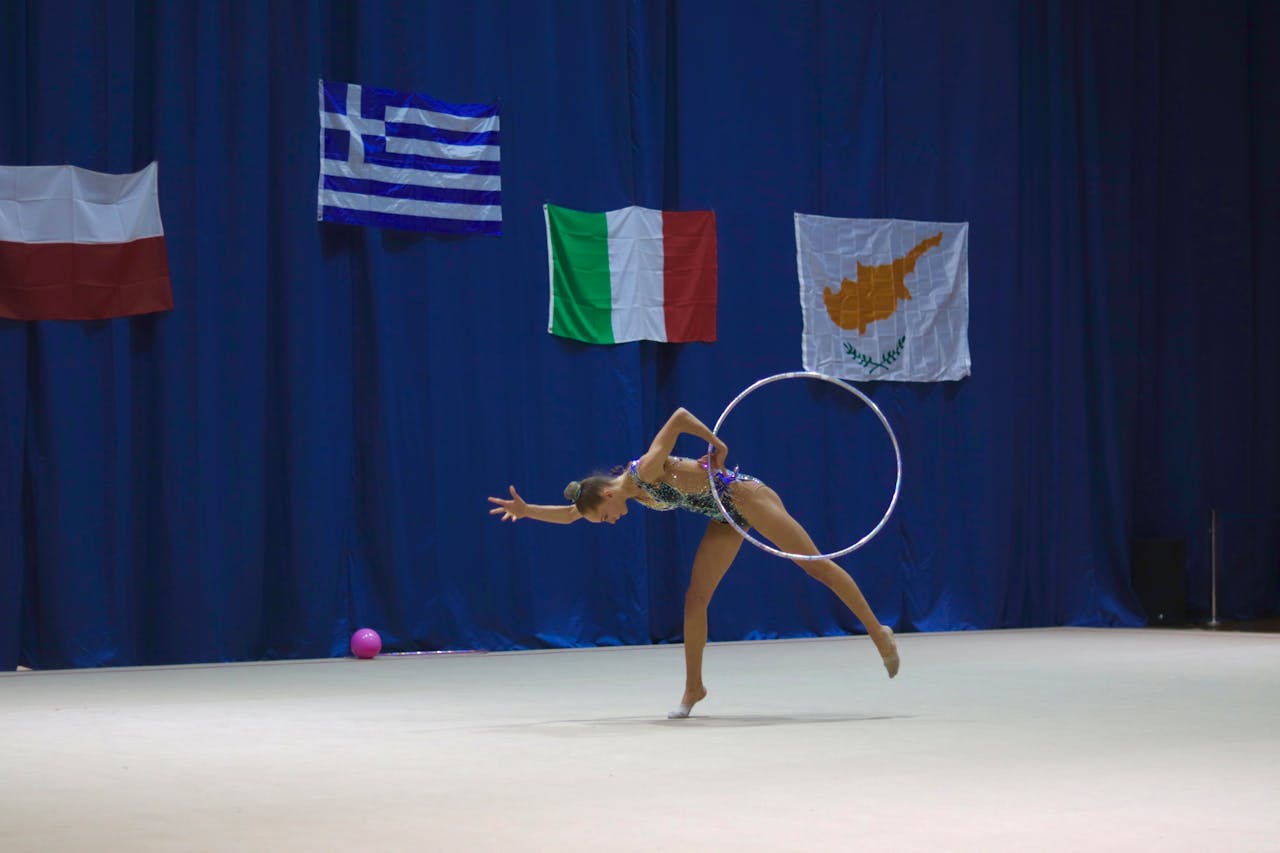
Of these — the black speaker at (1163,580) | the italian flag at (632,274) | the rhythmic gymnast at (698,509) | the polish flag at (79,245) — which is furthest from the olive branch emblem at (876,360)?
the rhythmic gymnast at (698,509)

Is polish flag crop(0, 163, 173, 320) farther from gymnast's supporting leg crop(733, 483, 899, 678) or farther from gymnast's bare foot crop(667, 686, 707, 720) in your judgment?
gymnast's bare foot crop(667, 686, 707, 720)

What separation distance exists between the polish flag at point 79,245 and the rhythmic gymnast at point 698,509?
12.0 ft

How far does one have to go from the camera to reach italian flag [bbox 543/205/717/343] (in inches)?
417

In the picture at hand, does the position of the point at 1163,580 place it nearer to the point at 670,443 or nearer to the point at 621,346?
the point at 621,346

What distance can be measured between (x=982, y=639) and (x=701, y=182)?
12.1 feet

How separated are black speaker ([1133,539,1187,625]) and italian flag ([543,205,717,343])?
13.5 feet

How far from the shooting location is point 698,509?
6652 mm

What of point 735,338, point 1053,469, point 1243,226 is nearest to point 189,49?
point 735,338

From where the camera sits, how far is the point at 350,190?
9.80 m

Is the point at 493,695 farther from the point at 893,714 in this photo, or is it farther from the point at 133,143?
the point at 133,143

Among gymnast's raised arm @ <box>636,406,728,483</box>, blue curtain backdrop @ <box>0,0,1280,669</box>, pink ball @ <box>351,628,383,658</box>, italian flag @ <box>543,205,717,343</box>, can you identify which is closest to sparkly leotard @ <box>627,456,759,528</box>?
gymnast's raised arm @ <box>636,406,728,483</box>

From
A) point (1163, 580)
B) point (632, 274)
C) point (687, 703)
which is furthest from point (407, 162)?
point (1163, 580)

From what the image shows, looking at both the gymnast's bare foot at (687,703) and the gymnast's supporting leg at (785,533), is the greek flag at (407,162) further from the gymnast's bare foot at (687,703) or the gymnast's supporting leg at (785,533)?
the gymnast's bare foot at (687,703)

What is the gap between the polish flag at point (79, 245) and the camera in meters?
8.86
